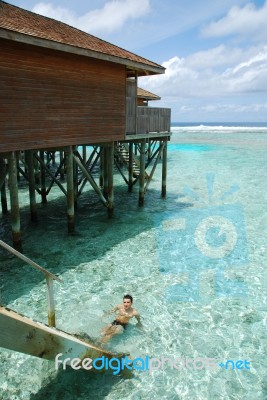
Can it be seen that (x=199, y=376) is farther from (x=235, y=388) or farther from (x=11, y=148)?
(x=11, y=148)

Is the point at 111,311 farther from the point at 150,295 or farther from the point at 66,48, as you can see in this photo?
the point at 66,48

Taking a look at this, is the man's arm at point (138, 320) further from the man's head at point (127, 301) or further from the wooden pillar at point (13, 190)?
the wooden pillar at point (13, 190)

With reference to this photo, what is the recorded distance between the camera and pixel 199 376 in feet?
19.5

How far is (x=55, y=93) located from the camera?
10516 millimetres

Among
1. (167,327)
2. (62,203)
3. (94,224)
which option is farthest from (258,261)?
(62,203)

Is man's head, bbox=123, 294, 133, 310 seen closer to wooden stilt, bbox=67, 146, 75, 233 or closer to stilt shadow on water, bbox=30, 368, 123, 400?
stilt shadow on water, bbox=30, 368, 123, 400

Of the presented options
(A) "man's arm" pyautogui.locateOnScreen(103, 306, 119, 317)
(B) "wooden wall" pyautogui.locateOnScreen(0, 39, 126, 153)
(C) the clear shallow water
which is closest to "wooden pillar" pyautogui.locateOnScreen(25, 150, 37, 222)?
(C) the clear shallow water

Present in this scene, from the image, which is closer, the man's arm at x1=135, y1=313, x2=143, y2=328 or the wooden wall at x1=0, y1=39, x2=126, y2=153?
the man's arm at x1=135, y1=313, x2=143, y2=328

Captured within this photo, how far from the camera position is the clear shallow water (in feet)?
18.7

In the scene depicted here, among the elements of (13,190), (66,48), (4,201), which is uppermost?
(66,48)

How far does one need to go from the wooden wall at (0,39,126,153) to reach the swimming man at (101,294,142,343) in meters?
5.45

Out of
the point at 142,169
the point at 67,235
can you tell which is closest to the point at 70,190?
the point at 67,235

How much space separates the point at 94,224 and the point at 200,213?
5308 mm

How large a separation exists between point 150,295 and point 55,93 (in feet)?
22.8
